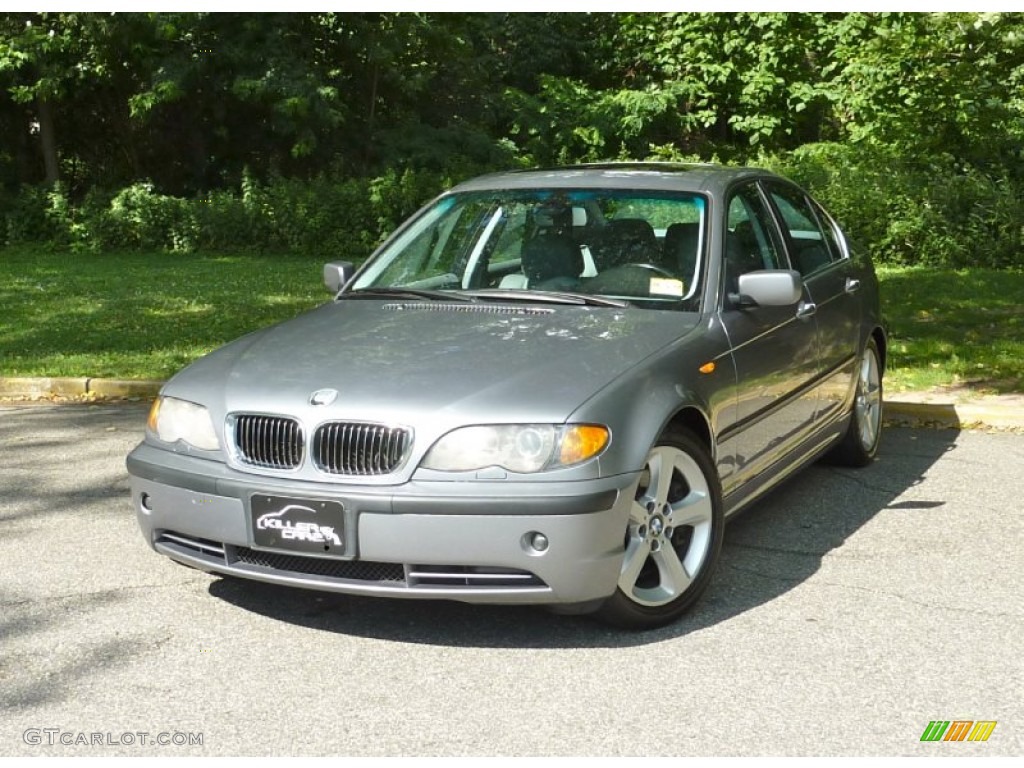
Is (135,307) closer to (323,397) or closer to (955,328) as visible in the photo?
(955,328)

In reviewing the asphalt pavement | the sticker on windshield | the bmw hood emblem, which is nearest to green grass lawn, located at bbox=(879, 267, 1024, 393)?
the asphalt pavement

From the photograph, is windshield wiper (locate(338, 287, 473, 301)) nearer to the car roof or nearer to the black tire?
the car roof

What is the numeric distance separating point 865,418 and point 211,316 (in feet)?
26.5

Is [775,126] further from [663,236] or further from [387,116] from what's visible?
[663,236]

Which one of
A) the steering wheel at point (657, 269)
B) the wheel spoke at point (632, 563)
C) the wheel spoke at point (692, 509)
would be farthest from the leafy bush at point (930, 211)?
the wheel spoke at point (632, 563)

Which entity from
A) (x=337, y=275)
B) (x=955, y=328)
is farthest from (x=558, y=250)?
(x=955, y=328)

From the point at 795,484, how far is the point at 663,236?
189cm

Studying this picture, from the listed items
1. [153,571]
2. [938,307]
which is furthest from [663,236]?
[938,307]

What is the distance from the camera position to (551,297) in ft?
19.0

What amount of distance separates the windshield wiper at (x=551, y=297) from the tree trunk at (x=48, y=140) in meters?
23.5

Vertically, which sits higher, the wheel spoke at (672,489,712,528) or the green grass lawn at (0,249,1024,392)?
the wheel spoke at (672,489,712,528)

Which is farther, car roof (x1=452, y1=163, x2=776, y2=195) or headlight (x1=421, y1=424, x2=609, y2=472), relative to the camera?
car roof (x1=452, y1=163, x2=776, y2=195)

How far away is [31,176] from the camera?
28.9 m

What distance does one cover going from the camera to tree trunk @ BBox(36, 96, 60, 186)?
27641 mm
